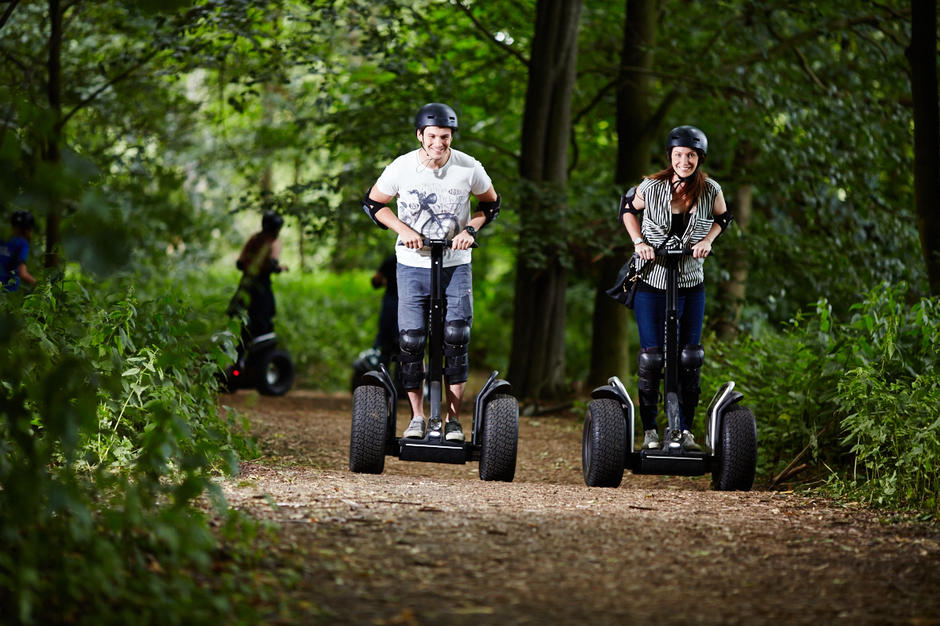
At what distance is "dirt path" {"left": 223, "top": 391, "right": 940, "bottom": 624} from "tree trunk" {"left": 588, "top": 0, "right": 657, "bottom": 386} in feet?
19.6

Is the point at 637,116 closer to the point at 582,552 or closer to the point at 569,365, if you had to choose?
the point at 569,365

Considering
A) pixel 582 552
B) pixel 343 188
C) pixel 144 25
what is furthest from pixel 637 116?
pixel 582 552

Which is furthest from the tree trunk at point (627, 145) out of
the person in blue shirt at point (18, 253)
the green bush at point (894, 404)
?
the person in blue shirt at point (18, 253)

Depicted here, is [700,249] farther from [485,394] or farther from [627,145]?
[627,145]

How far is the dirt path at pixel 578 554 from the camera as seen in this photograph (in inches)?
122

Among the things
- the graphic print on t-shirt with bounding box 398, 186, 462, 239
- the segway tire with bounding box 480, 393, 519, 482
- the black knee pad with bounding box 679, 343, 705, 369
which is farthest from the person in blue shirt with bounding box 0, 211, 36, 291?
the black knee pad with bounding box 679, 343, 705, 369

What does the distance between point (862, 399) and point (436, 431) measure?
2.19 meters

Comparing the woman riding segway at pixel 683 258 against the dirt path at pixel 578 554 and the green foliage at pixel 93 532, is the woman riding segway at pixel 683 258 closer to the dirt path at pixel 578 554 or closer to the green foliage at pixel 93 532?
the dirt path at pixel 578 554

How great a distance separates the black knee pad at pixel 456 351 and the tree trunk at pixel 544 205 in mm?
4792

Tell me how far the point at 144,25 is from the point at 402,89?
264cm

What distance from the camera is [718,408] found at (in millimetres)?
5531

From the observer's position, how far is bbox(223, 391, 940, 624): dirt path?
10.2 feet

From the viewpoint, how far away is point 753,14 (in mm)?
11039

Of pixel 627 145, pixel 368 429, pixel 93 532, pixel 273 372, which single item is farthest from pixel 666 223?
pixel 273 372
